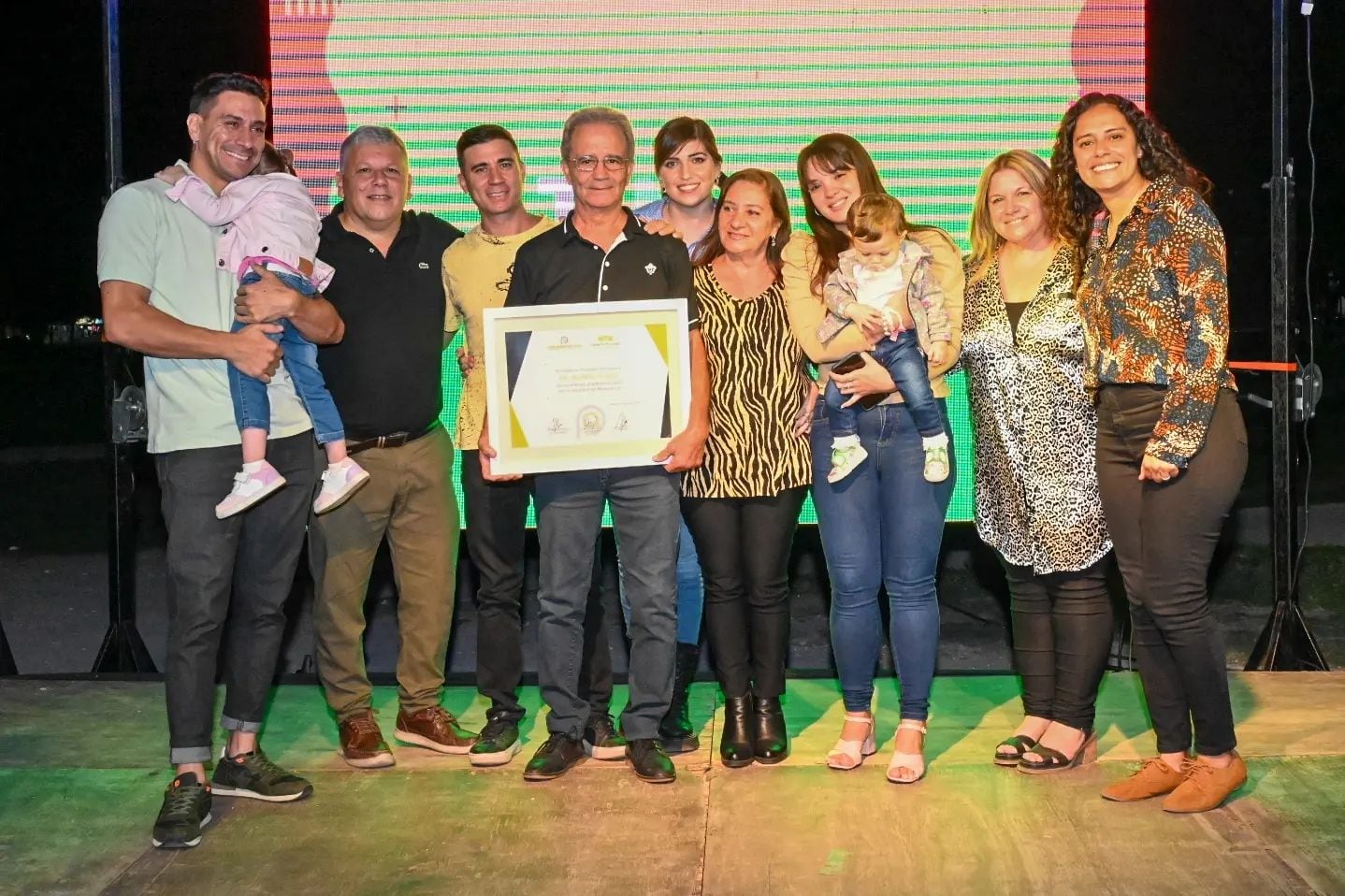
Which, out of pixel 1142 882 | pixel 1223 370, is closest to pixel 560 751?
pixel 1142 882

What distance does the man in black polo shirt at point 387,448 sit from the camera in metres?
4.04

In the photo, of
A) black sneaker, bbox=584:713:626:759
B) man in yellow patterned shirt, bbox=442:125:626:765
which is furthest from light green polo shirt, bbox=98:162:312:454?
black sneaker, bbox=584:713:626:759

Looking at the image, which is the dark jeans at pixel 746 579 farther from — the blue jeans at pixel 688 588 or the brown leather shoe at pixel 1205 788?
the brown leather shoe at pixel 1205 788

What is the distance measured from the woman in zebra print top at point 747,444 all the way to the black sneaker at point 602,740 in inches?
12.6

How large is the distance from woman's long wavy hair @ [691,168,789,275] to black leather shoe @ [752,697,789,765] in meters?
1.26

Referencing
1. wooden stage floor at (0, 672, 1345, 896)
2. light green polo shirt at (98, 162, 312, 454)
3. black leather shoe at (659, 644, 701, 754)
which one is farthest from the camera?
black leather shoe at (659, 644, 701, 754)

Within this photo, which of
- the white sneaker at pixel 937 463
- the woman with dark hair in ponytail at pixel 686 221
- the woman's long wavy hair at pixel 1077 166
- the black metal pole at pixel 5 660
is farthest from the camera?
the black metal pole at pixel 5 660

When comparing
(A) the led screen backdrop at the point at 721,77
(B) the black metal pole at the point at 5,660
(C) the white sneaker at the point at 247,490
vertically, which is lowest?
(B) the black metal pole at the point at 5,660

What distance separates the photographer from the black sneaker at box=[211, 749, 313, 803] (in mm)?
3799

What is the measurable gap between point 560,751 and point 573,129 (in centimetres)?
177

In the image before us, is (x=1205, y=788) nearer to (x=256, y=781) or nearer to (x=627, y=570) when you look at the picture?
(x=627, y=570)

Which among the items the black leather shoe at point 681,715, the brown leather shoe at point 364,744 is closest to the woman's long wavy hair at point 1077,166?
the black leather shoe at point 681,715

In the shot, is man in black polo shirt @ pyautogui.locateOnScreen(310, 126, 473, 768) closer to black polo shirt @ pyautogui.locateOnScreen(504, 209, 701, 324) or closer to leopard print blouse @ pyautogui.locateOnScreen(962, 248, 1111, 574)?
black polo shirt @ pyautogui.locateOnScreen(504, 209, 701, 324)

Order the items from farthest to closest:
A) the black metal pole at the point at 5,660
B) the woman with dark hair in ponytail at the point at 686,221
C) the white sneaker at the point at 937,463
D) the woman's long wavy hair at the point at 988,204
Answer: the black metal pole at the point at 5,660
the woman with dark hair in ponytail at the point at 686,221
the woman's long wavy hair at the point at 988,204
the white sneaker at the point at 937,463
